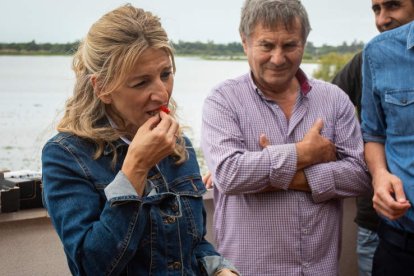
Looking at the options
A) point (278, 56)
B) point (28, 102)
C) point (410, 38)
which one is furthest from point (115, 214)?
point (28, 102)

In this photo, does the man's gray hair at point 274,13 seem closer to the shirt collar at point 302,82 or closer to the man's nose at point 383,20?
the shirt collar at point 302,82

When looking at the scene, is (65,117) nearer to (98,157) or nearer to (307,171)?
(98,157)

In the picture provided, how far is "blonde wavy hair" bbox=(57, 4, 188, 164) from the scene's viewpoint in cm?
149

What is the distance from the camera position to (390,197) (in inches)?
76.0

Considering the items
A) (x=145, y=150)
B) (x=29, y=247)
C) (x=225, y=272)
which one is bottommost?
(x=29, y=247)

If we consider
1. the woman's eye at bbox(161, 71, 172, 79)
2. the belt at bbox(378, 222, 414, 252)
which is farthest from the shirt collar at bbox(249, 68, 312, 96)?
the woman's eye at bbox(161, 71, 172, 79)

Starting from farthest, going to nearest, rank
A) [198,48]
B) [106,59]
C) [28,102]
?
[198,48]
[28,102]
[106,59]

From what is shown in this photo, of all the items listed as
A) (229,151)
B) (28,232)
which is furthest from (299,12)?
(28,232)

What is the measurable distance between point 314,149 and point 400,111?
32 centimetres

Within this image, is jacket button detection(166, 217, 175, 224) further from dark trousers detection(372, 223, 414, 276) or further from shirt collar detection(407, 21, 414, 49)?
shirt collar detection(407, 21, 414, 49)

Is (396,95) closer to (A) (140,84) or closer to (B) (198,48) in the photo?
(A) (140,84)

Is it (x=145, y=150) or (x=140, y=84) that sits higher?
(x=140, y=84)

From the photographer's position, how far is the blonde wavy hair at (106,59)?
1.49m

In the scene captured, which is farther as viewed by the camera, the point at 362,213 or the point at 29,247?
the point at 362,213
